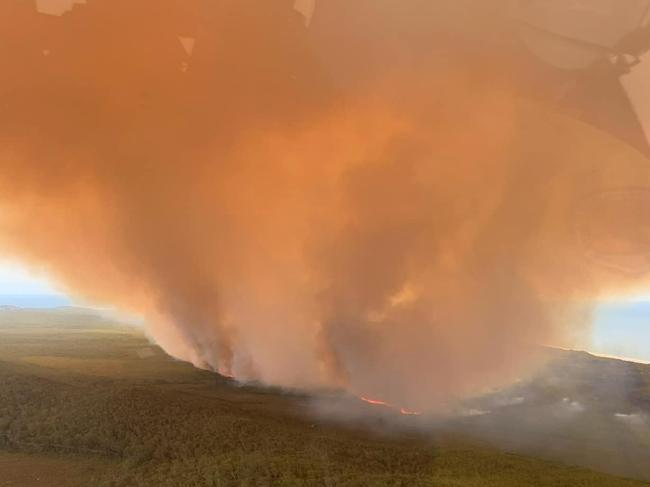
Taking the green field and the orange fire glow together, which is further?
the orange fire glow

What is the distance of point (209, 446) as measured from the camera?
1017 cm

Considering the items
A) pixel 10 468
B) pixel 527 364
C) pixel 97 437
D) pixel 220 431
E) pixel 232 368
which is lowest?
pixel 10 468

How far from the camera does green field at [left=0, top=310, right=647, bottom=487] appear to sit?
9.20 metres

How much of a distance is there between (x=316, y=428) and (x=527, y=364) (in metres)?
8.87

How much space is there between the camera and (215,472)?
8.95 m

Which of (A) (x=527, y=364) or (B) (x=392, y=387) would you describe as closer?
(B) (x=392, y=387)

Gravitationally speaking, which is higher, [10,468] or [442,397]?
[442,397]

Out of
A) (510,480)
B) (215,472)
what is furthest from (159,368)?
(510,480)

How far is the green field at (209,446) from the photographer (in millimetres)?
9203

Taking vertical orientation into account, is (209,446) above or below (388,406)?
below

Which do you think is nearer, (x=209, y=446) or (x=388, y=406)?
(x=209, y=446)

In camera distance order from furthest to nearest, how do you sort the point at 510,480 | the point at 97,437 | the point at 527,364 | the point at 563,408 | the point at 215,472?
the point at 527,364
the point at 563,408
the point at 97,437
the point at 510,480
the point at 215,472

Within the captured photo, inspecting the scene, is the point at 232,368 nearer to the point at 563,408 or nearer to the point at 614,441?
the point at 563,408

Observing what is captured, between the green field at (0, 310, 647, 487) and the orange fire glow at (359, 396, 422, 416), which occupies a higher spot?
the orange fire glow at (359, 396, 422, 416)
